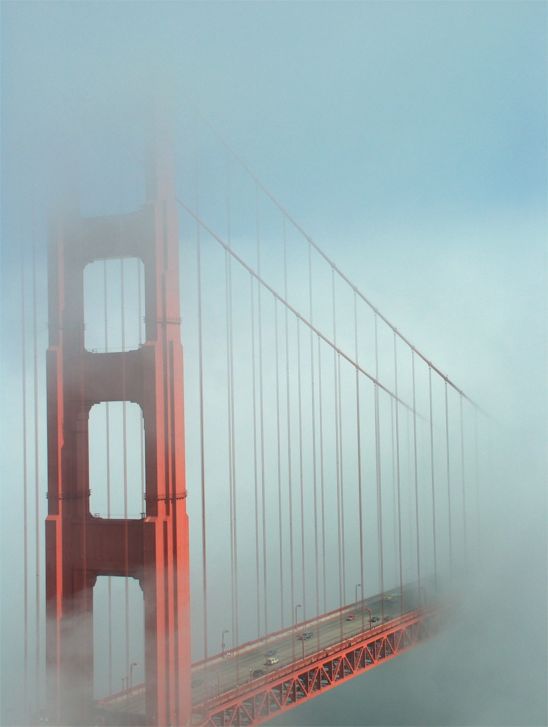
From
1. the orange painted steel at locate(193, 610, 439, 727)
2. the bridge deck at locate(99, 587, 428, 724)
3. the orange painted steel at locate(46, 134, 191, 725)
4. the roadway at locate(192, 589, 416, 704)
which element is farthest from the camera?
the roadway at locate(192, 589, 416, 704)

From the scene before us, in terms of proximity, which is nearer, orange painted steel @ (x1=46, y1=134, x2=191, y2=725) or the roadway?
orange painted steel @ (x1=46, y1=134, x2=191, y2=725)

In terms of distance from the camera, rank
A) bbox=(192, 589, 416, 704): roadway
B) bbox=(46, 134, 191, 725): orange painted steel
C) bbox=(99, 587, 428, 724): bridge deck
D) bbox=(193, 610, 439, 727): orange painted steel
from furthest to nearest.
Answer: bbox=(192, 589, 416, 704): roadway → bbox=(193, 610, 439, 727): orange painted steel → bbox=(99, 587, 428, 724): bridge deck → bbox=(46, 134, 191, 725): orange painted steel

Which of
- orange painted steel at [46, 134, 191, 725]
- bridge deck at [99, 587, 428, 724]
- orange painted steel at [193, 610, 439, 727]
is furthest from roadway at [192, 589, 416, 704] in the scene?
orange painted steel at [46, 134, 191, 725]

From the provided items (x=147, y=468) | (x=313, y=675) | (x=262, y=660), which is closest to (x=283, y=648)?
(x=262, y=660)

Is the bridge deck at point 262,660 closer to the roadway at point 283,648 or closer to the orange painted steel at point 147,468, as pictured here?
the roadway at point 283,648

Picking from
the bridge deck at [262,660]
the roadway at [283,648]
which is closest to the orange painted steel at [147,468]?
the bridge deck at [262,660]

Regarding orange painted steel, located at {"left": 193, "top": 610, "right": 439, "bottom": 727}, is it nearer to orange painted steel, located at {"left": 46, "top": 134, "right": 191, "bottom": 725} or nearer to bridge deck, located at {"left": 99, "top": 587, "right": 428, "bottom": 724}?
bridge deck, located at {"left": 99, "top": 587, "right": 428, "bottom": 724}

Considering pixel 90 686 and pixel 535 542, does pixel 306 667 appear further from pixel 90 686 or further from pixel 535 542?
pixel 535 542
